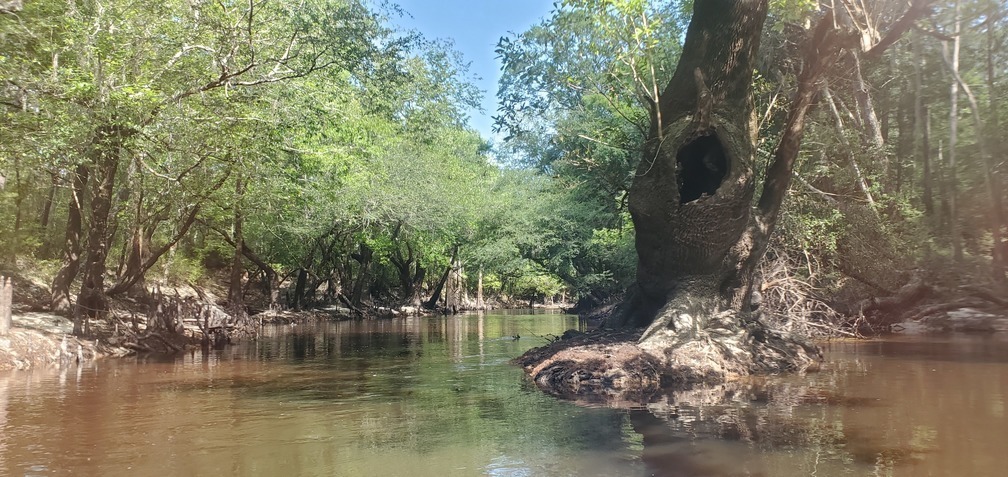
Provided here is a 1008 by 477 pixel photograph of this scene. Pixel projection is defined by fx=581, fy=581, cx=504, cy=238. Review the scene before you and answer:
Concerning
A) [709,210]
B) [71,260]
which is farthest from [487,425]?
[71,260]

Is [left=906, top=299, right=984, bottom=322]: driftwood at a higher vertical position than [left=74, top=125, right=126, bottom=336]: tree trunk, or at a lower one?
lower

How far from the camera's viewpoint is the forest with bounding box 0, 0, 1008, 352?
10461 millimetres

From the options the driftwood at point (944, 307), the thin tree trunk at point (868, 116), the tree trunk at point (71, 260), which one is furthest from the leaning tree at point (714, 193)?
the tree trunk at point (71, 260)

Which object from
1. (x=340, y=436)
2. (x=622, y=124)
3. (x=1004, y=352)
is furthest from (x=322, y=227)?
(x=1004, y=352)

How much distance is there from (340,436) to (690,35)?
9045 mm

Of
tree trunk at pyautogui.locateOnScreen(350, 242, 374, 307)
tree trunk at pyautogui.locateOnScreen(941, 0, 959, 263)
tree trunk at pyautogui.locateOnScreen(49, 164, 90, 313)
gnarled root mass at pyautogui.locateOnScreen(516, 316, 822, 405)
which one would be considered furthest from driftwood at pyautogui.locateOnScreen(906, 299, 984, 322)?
tree trunk at pyautogui.locateOnScreen(350, 242, 374, 307)

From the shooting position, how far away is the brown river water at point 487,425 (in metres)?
4.66

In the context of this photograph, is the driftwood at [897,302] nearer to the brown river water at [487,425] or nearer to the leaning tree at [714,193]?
the brown river water at [487,425]

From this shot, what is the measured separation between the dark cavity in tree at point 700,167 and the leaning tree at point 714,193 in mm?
21

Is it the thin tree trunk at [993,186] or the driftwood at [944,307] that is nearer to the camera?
the thin tree trunk at [993,186]

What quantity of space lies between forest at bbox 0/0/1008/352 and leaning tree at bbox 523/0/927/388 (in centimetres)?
9

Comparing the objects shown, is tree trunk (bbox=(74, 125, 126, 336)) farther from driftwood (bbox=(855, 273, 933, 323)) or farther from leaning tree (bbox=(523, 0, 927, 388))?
driftwood (bbox=(855, 273, 933, 323))

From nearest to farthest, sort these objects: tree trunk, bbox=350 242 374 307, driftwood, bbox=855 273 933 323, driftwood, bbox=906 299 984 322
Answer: driftwood, bbox=906 299 984 322, driftwood, bbox=855 273 933 323, tree trunk, bbox=350 242 374 307

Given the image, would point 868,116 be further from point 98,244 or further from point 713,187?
point 98,244
